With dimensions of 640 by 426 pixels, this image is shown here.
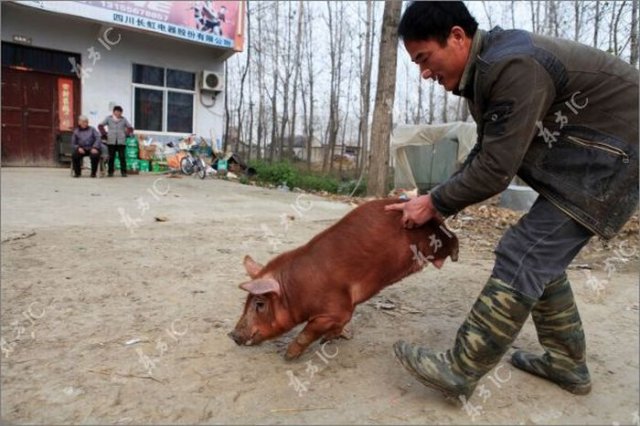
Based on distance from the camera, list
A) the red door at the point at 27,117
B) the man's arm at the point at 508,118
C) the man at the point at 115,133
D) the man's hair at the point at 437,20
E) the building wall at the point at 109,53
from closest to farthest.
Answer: the man's arm at the point at 508,118 < the man's hair at the point at 437,20 < the man at the point at 115,133 < the building wall at the point at 109,53 < the red door at the point at 27,117

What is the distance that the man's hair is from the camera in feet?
6.84

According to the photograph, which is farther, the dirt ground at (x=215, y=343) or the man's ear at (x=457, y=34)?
the dirt ground at (x=215, y=343)

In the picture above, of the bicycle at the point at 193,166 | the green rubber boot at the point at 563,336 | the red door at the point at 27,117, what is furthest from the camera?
the bicycle at the point at 193,166

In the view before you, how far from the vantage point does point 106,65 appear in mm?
14461

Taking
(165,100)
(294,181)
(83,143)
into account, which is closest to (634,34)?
(294,181)

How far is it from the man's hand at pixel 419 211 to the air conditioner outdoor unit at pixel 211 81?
48.6ft

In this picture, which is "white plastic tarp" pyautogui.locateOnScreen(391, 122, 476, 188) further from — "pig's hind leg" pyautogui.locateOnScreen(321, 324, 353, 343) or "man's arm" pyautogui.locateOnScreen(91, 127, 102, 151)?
"pig's hind leg" pyautogui.locateOnScreen(321, 324, 353, 343)

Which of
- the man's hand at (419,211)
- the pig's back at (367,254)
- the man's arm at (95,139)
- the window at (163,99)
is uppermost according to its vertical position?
the window at (163,99)

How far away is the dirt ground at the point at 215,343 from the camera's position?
230 centimetres

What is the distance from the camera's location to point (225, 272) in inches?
173

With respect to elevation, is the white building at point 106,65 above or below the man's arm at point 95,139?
above

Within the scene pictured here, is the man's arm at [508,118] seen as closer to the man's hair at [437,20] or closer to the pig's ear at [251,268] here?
the man's hair at [437,20]

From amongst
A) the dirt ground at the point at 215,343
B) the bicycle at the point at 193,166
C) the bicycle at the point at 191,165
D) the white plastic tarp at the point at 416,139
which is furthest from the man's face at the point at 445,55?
the bicycle at the point at 191,165

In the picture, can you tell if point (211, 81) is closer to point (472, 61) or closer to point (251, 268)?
point (251, 268)
